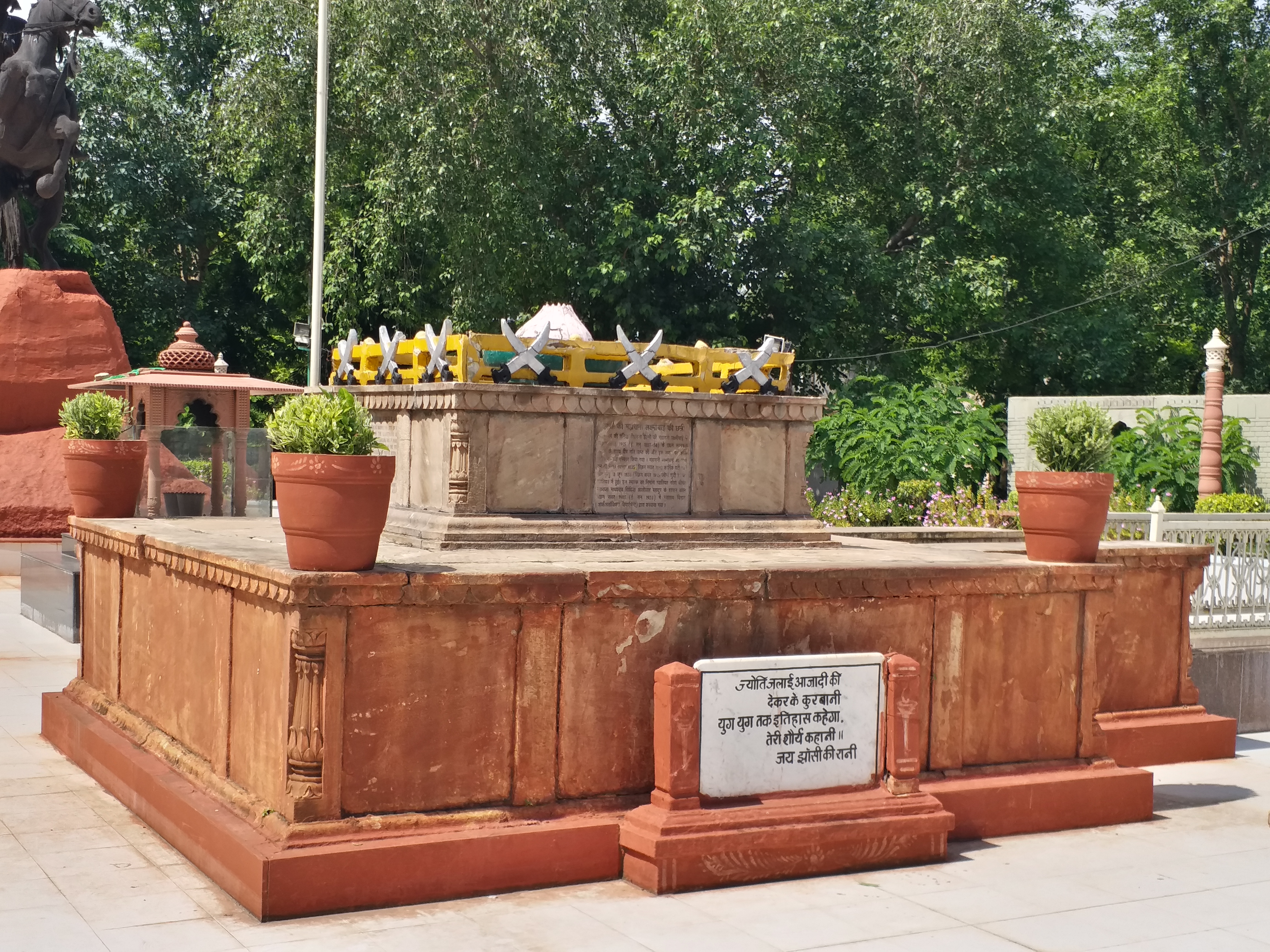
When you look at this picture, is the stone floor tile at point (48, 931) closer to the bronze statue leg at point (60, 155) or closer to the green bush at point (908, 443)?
the green bush at point (908, 443)

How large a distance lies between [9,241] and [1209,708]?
2092cm

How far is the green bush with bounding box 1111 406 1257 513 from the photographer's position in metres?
24.7

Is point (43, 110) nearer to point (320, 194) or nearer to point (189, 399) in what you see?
point (320, 194)

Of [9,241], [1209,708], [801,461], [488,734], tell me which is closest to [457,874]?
[488,734]

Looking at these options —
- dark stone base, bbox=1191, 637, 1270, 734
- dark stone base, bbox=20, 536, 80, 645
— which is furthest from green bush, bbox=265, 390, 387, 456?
dark stone base, bbox=20, 536, 80, 645

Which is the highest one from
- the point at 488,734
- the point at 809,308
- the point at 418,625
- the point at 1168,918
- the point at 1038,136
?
the point at 1038,136

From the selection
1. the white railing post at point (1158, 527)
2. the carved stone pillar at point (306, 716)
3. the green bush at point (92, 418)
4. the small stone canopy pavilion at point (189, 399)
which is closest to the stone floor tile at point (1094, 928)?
the carved stone pillar at point (306, 716)

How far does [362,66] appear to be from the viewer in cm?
2745

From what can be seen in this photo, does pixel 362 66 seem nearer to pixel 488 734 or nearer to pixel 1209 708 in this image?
pixel 1209 708

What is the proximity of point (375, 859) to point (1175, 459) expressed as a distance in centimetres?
2177

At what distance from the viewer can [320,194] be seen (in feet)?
81.1

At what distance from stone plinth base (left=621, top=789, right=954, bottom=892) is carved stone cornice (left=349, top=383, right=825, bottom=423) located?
3145mm

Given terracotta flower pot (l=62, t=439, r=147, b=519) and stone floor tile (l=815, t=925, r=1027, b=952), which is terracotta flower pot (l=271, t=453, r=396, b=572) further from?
A: terracotta flower pot (l=62, t=439, r=147, b=519)

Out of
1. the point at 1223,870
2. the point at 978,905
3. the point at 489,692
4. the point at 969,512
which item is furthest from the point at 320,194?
the point at 978,905
